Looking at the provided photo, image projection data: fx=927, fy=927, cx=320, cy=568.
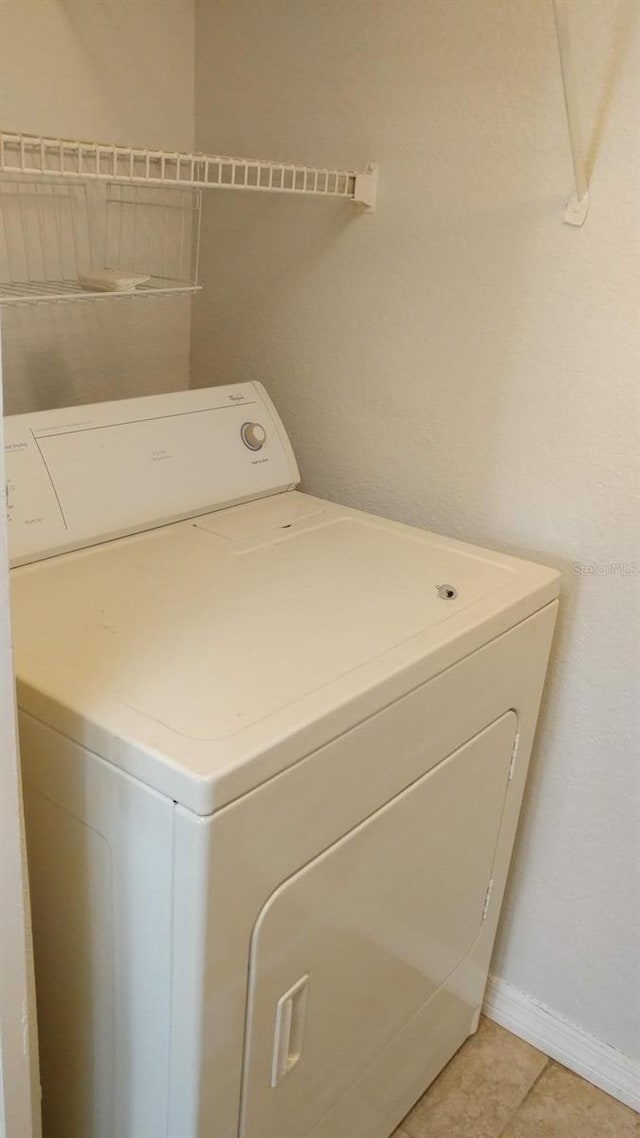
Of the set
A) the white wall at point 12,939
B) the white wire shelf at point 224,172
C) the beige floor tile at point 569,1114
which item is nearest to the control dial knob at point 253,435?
the white wire shelf at point 224,172

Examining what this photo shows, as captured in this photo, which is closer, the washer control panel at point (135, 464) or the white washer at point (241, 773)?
the white washer at point (241, 773)

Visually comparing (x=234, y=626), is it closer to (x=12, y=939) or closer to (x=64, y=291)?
(x=12, y=939)

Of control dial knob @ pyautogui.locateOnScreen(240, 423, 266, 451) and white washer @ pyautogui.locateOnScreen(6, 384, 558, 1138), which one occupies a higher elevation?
control dial knob @ pyautogui.locateOnScreen(240, 423, 266, 451)

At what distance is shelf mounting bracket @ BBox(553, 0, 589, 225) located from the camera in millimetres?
1178

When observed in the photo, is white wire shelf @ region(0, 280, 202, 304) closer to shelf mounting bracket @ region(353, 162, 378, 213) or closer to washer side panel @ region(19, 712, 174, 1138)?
shelf mounting bracket @ region(353, 162, 378, 213)

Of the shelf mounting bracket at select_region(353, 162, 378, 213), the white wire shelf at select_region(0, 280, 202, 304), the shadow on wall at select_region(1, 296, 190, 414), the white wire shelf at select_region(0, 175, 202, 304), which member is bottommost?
the shadow on wall at select_region(1, 296, 190, 414)

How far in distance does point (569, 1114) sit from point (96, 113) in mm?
1911

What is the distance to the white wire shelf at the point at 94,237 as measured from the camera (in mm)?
1515

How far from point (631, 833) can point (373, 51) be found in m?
1.34

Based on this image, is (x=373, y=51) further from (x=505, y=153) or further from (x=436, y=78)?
(x=505, y=153)

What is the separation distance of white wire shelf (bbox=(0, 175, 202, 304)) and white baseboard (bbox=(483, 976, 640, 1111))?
4.61 ft

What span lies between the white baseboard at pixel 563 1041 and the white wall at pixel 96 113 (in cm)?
138

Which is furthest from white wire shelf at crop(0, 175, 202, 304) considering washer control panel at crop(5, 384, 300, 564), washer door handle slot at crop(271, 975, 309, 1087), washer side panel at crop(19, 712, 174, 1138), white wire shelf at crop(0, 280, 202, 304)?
washer door handle slot at crop(271, 975, 309, 1087)

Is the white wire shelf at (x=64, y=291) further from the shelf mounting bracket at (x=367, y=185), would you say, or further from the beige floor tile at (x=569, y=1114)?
the beige floor tile at (x=569, y=1114)
